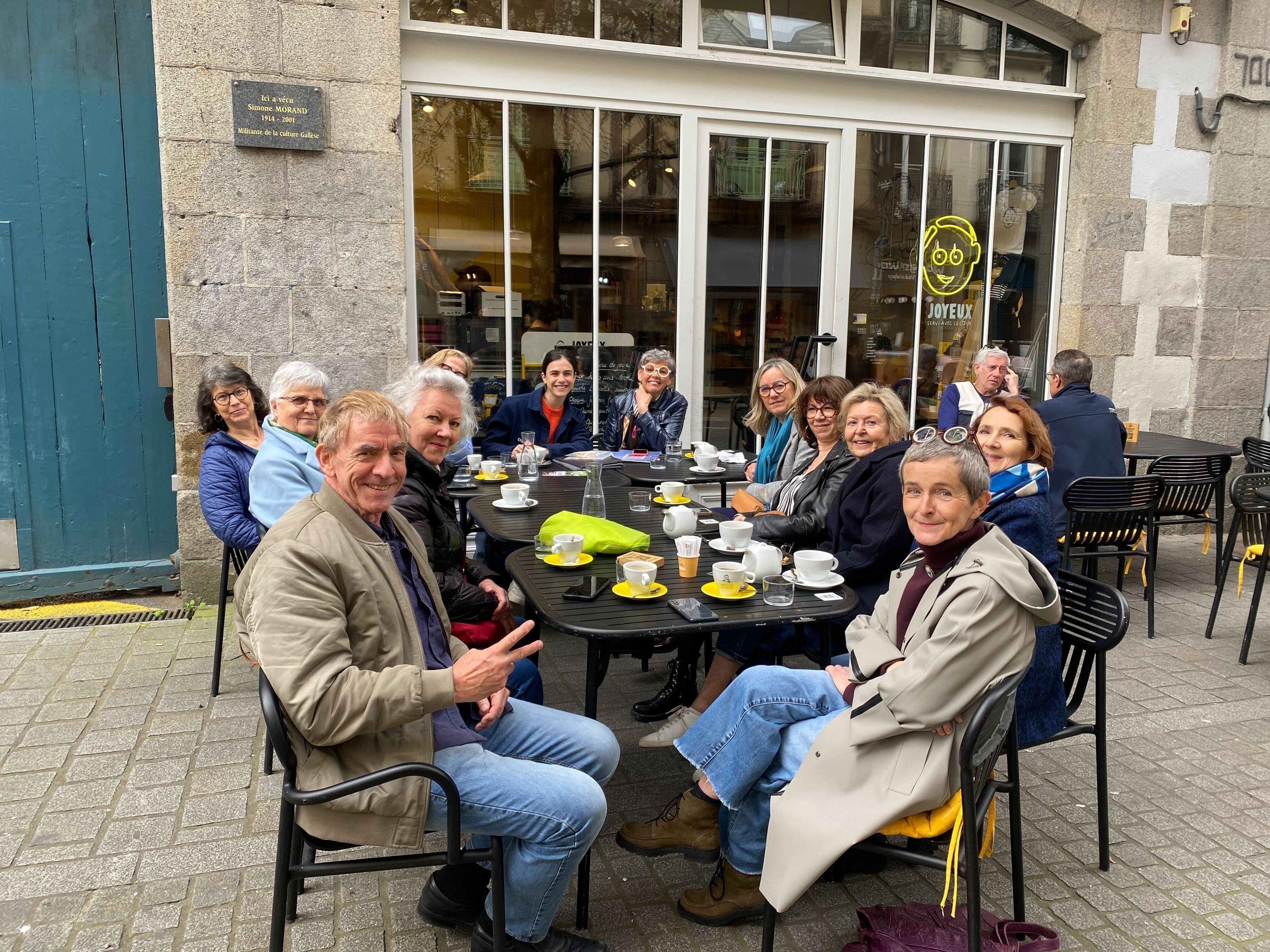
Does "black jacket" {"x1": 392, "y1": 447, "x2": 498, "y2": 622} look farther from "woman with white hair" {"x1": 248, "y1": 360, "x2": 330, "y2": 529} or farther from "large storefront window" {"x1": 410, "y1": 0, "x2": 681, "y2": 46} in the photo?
"large storefront window" {"x1": 410, "y1": 0, "x2": 681, "y2": 46}

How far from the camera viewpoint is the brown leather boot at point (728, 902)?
246 centimetres

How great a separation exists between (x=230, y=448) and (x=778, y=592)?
247 centimetres

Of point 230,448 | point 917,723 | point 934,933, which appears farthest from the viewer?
point 230,448

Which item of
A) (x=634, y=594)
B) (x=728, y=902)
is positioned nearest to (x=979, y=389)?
(x=634, y=594)

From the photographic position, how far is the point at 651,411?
5.61m

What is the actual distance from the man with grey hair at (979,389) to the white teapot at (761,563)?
3.18 meters

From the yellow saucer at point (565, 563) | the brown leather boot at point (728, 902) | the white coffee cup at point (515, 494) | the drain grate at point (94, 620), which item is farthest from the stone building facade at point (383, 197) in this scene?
the brown leather boot at point (728, 902)

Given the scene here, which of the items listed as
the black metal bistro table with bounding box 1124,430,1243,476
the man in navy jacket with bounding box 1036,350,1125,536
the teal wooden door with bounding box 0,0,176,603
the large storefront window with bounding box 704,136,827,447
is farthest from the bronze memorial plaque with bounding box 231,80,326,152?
the black metal bistro table with bounding box 1124,430,1243,476

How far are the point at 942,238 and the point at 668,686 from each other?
14.2 ft

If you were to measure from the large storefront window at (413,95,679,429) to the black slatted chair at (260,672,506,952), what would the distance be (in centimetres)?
391

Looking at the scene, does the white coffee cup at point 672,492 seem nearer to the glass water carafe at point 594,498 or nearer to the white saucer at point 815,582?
the glass water carafe at point 594,498

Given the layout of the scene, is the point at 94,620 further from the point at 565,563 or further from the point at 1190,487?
the point at 1190,487

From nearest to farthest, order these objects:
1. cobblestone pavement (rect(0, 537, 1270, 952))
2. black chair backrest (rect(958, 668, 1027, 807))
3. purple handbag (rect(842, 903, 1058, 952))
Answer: black chair backrest (rect(958, 668, 1027, 807)) → purple handbag (rect(842, 903, 1058, 952)) → cobblestone pavement (rect(0, 537, 1270, 952))

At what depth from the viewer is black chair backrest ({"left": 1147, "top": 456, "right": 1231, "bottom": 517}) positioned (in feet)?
16.5
